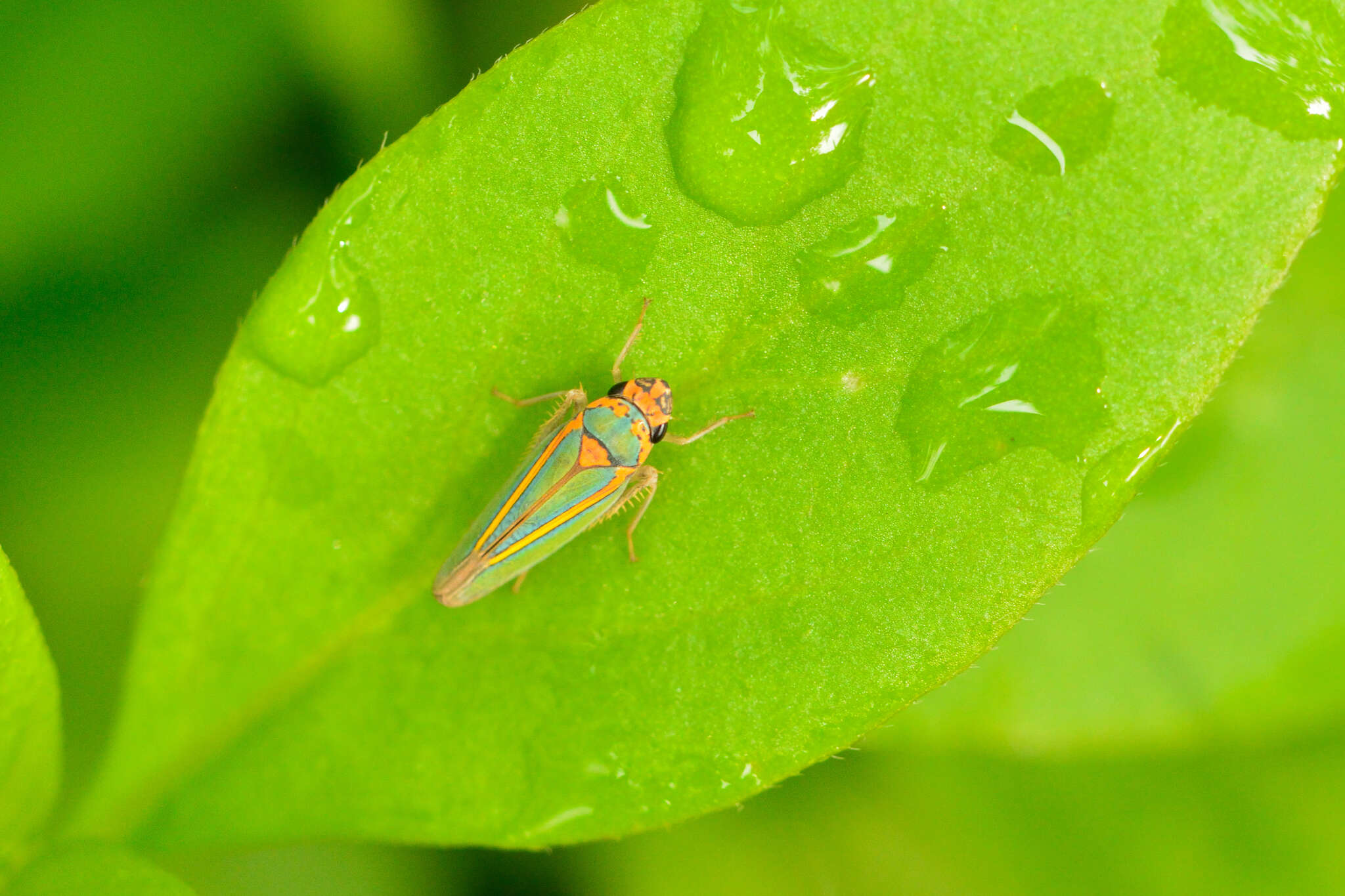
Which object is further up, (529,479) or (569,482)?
(529,479)

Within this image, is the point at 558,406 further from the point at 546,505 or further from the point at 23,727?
the point at 23,727

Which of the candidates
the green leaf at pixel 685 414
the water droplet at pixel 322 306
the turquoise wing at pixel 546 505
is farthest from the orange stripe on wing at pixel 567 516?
the water droplet at pixel 322 306

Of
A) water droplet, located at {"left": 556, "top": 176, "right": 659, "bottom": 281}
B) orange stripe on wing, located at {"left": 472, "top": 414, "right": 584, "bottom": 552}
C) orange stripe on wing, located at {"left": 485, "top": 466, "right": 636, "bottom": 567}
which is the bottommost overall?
orange stripe on wing, located at {"left": 485, "top": 466, "right": 636, "bottom": 567}

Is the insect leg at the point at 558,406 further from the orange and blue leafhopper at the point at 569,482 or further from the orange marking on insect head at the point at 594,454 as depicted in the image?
the orange marking on insect head at the point at 594,454

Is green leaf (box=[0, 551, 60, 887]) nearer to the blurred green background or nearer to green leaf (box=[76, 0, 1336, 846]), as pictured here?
green leaf (box=[76, 0, 1336, 846])

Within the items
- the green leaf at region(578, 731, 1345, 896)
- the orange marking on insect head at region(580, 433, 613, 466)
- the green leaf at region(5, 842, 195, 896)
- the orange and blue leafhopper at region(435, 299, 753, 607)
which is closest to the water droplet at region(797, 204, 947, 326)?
the orange and blue leafhopper at region(435, 299, 753, 607)

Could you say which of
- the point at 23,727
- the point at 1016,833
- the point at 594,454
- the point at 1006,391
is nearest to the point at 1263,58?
the point at 1006,391
